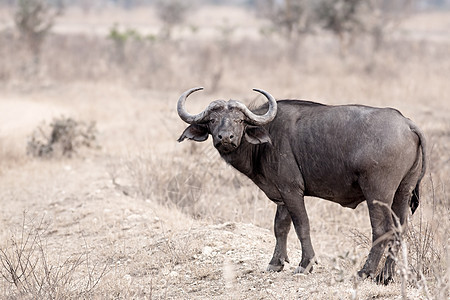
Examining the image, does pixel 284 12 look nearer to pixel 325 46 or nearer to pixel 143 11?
pixel 325 46

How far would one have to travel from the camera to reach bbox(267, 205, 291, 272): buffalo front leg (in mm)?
6344

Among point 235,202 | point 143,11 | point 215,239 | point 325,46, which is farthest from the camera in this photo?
point 143,11

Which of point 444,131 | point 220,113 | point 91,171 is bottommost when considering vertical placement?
point 91,171

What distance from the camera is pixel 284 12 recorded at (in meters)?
24.8

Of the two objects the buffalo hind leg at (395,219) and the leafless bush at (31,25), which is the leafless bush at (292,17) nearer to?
the leafless bush at (31,25)

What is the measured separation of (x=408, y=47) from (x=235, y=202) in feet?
65.2

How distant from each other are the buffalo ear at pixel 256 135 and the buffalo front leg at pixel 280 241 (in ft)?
2.63

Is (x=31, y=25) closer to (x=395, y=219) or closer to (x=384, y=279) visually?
(x=395, y=219)

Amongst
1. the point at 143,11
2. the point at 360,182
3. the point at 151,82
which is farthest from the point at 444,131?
the point at 143,11

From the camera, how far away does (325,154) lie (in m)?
5.78

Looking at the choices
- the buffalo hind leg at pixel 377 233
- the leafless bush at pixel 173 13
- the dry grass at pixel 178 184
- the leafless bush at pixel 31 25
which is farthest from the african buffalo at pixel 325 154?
the leafless bush at pixel 173 13

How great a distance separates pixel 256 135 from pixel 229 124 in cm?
32

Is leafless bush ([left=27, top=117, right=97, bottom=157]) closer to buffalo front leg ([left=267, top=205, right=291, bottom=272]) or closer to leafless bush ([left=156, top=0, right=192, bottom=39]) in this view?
buffalo front leg ([left=267, top=205, right=291, bottom=272])

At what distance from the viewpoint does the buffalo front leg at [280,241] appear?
250 inches
